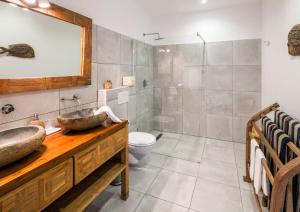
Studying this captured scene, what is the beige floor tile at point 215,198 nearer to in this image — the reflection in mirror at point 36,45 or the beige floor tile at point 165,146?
the beige floor tile at point 165,146

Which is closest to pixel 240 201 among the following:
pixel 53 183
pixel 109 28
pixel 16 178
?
pixel 53 183

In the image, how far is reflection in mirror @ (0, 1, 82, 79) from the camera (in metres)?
1.23

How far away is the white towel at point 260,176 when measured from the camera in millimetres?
1349

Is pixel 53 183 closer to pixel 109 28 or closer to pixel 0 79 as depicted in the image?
pixel 0 79

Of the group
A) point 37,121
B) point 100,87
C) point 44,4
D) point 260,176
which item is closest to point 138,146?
point 100,87

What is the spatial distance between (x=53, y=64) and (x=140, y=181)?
1.59 m

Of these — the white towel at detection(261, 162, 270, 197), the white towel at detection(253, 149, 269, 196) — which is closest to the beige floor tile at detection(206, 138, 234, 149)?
the white towel at detection(253, 149, 269, 196)

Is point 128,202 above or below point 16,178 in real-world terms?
below

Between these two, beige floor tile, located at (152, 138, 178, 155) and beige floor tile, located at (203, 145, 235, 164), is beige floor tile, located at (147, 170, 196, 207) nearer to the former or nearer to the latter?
beige floor tile, located at (152, 138, 178, 155)

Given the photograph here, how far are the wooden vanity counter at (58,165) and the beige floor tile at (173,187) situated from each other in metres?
0.56

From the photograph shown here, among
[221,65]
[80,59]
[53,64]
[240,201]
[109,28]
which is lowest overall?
[240,201]

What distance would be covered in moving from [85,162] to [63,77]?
863 mm

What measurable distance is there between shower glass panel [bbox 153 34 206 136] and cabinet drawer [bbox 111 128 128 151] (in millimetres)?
1999

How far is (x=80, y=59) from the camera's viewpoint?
5.97 ft
